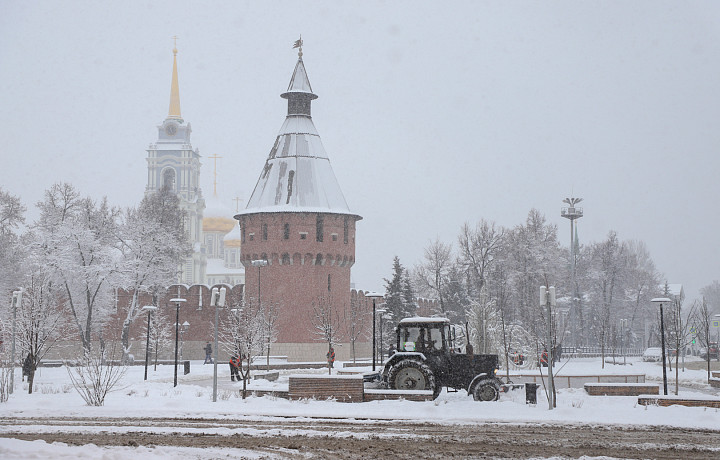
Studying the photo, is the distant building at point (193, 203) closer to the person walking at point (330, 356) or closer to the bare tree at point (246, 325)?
the bare tree at point (246, 325)

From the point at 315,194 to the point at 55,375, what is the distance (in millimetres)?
17082

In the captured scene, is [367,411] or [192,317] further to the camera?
[192,317]

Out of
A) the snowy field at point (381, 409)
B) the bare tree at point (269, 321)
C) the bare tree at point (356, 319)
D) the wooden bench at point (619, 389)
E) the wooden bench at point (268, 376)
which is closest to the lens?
the snowy field at point (381, 409)

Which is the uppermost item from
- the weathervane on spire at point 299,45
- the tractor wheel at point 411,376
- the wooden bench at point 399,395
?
the weathervane on spire at point 299,45

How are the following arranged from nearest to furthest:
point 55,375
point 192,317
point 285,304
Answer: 1. point 55,375
2. point 285,304
3. point 192,317

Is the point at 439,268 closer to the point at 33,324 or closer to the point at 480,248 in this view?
the point at 480,248

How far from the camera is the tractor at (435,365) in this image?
19.3 m

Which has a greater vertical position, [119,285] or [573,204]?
[573,204]

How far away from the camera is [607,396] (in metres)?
21.1

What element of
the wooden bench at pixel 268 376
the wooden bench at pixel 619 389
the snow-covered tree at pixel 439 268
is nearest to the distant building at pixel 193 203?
the snow-covered tree at pixel 439 268

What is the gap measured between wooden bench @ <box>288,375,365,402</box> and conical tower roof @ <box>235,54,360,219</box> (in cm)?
2499

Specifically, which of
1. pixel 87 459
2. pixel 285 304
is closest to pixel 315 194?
pixel 285 304

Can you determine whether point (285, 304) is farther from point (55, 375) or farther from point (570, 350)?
point (570, 350)

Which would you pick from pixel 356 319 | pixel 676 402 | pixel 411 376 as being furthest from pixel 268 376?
pixel 356 319
